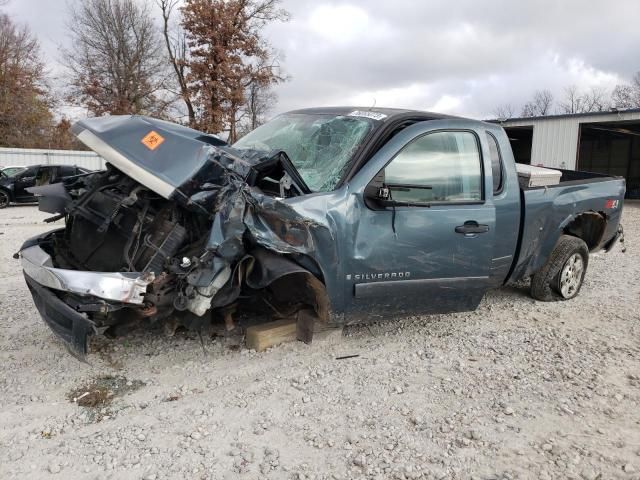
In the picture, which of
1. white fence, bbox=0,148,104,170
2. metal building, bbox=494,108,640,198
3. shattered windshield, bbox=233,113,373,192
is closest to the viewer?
shattered windshield, bbox=233,113,373,192

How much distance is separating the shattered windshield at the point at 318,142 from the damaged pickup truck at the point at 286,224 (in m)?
0.02

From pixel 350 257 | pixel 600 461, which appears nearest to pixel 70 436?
pixel 350 257

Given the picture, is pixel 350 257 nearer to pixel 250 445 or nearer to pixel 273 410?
pixel 273 410

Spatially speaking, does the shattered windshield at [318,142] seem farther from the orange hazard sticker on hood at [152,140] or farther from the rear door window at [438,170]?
the orange hazard sticker on hood at [152,140]

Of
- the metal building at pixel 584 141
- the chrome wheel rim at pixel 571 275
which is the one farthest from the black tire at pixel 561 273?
the metal building at pixel 584 141

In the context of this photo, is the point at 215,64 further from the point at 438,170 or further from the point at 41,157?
the point at 438,170

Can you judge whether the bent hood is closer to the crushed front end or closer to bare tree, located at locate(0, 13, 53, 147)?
the crushed front end

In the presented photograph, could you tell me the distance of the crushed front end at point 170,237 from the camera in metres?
2.95

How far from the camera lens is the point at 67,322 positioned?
288cm

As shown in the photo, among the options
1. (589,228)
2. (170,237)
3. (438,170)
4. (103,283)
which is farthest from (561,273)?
(103,283)

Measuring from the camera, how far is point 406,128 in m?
3.72

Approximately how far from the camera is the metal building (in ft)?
67.1

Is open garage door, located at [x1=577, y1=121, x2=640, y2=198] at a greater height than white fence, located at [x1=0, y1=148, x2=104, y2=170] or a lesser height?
greater

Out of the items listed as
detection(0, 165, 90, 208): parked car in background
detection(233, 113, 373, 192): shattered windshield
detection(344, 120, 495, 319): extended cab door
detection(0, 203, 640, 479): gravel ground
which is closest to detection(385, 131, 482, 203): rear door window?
detection(344, 120, 495, 319): extended cab door
